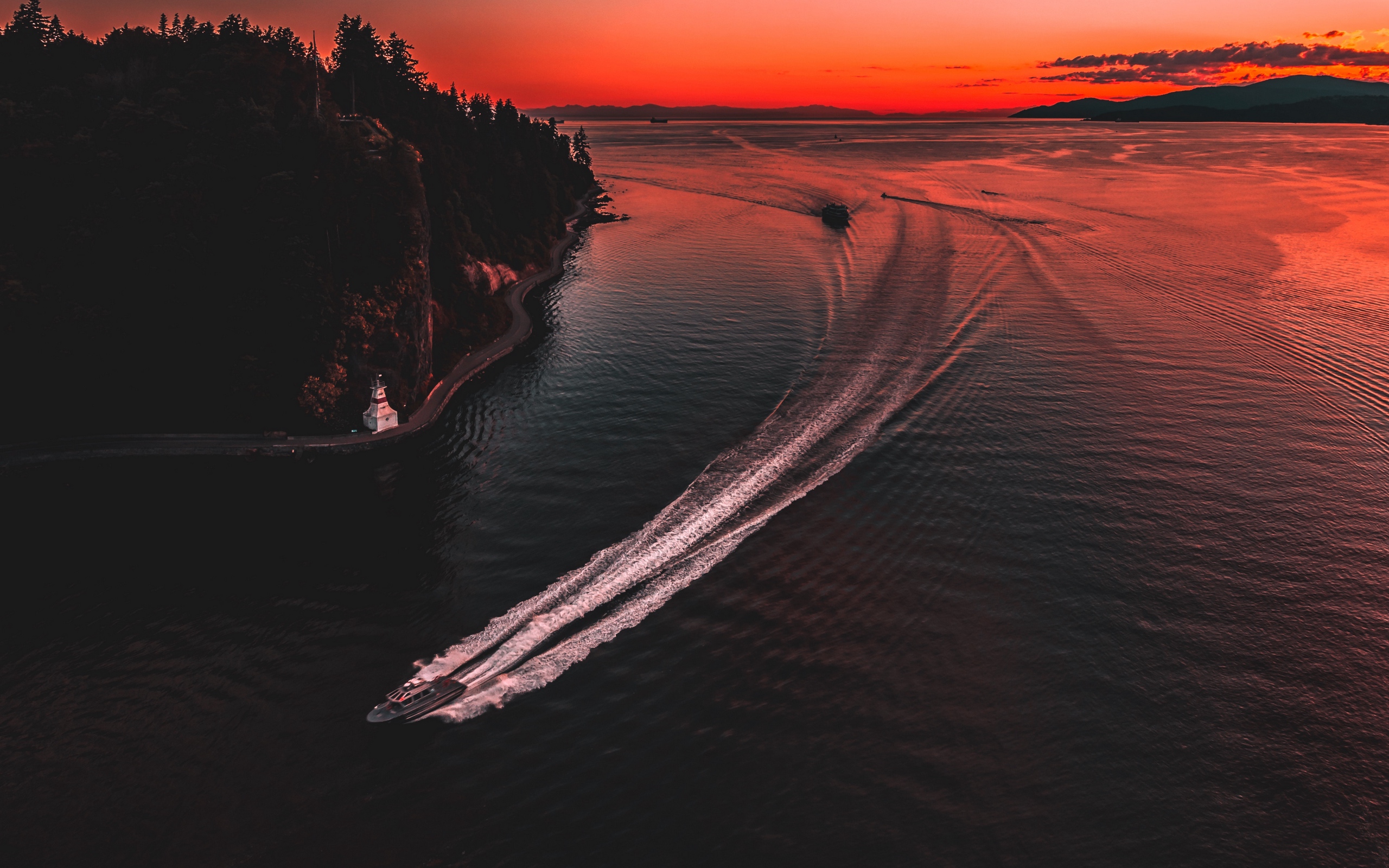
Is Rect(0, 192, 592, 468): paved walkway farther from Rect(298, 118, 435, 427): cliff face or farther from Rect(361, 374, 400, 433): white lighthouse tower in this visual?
Rect(298, 118, 435, 427): cliff face

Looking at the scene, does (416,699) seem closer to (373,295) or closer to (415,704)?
(415,704)

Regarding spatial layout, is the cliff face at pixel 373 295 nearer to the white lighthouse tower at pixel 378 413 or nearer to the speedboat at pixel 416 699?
the white lighthouse tower at pixel 378 413

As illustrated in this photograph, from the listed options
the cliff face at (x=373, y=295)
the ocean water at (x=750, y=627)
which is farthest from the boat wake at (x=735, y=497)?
the cliff face at (x=373, y=295)

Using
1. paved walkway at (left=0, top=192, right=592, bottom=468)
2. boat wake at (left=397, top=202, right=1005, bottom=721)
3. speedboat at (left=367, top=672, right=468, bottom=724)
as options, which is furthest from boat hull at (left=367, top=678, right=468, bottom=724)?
paved walkway at (left=0, top=192, right=592, bottom=468)

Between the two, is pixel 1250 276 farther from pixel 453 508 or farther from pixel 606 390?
pixel 453 508

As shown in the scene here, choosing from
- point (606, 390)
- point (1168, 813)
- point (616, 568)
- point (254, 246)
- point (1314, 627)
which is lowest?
point (1168, 813)

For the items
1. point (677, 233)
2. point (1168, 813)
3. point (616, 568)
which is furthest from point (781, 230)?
point (1168, 813)
